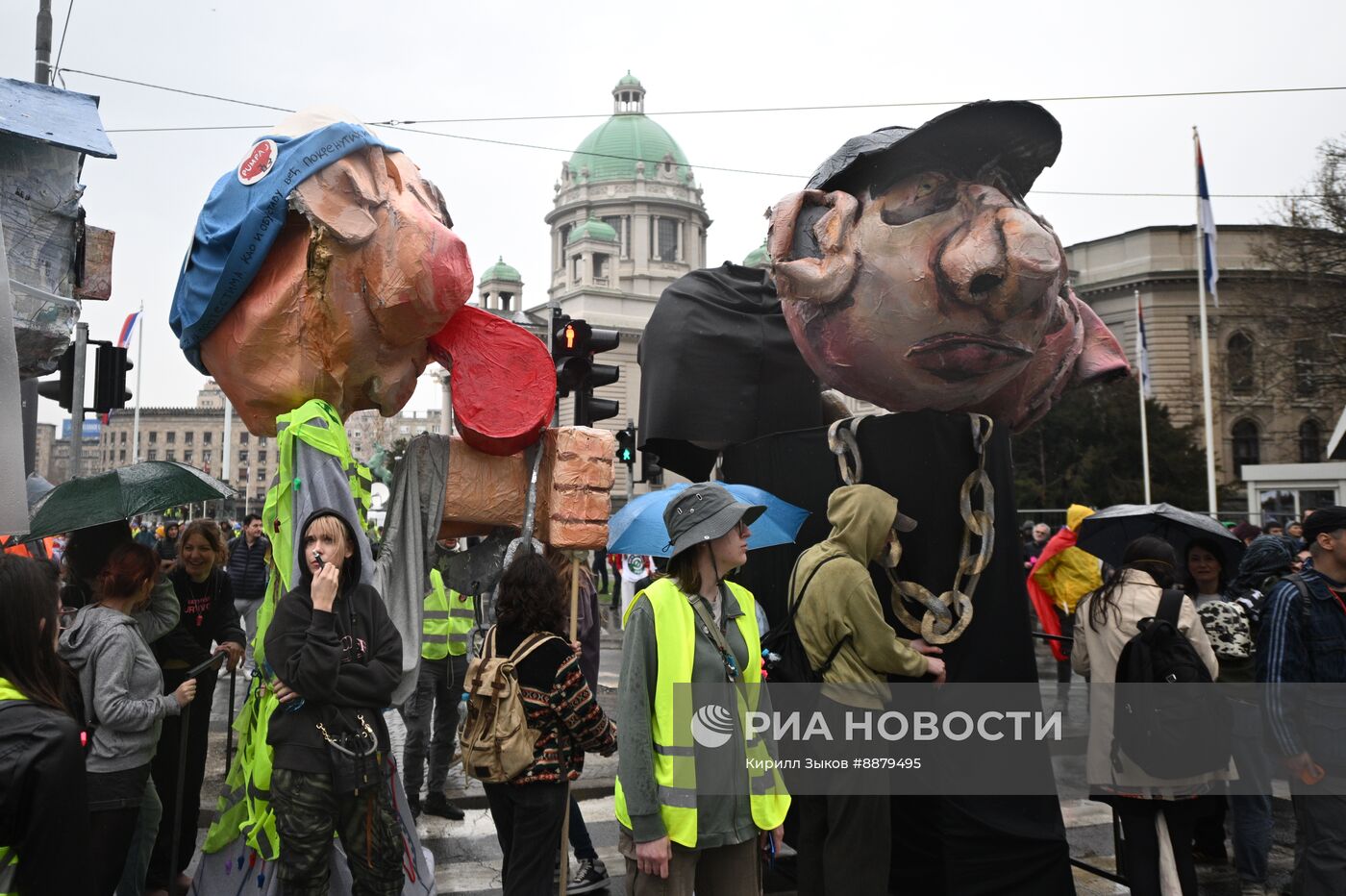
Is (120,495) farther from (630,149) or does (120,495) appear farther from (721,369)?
(630,149)

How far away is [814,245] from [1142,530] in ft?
11.7

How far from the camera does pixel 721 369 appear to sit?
6773 millimetres

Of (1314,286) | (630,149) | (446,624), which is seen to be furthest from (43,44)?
(630,149)

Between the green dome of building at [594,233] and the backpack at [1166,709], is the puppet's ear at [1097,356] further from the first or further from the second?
the green dome of building at [594,233]

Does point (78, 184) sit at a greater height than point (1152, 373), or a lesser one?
lesser

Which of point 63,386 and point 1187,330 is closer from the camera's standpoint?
point 63,386

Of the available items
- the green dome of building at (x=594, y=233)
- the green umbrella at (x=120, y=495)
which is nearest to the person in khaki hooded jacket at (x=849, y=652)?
the green umbrella at (x=120, y=495)

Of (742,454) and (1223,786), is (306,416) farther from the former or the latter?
(1223,786)

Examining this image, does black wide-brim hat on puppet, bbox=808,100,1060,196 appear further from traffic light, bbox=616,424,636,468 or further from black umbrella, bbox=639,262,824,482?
traffic light, bbox=616,424,636,468

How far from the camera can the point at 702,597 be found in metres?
4.27

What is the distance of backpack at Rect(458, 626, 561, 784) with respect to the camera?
4469mm

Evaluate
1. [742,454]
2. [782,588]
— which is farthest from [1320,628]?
[742,454]

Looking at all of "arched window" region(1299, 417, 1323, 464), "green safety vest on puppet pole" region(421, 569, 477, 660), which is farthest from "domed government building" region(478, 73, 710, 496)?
"green safety vest on puppet pole" region(421, 569, 477, 660)

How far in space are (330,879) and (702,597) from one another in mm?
2187
